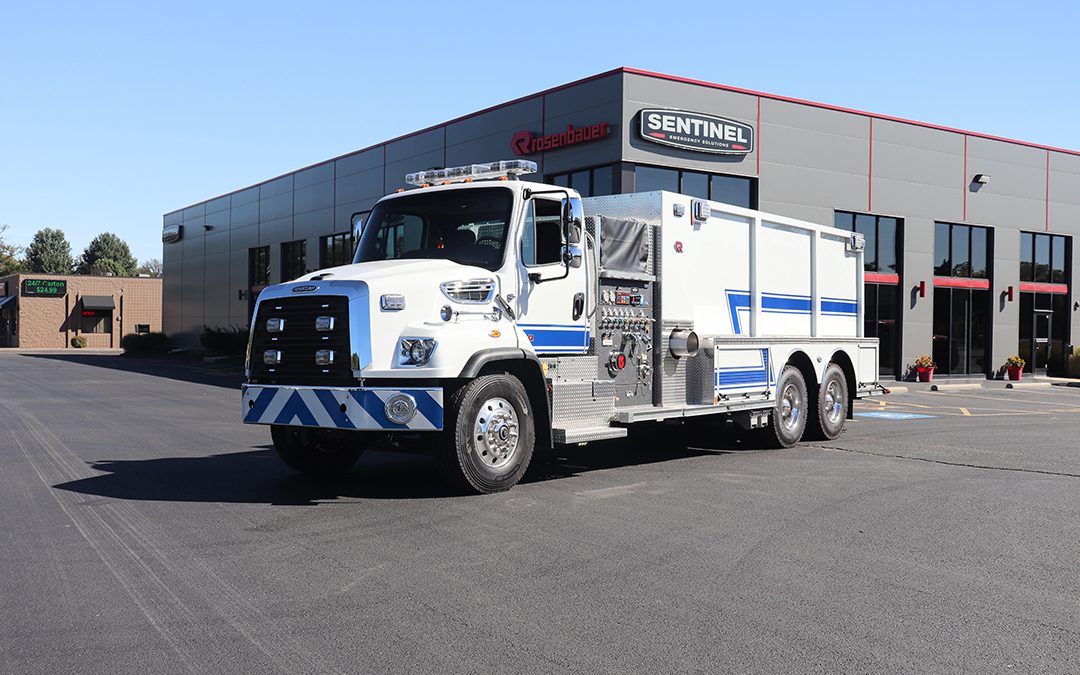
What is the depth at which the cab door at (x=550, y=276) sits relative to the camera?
29.6ft

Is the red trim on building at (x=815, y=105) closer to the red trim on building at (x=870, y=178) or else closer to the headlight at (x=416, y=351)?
the red trim on building at (x=870, y=178)

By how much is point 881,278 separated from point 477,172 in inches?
862

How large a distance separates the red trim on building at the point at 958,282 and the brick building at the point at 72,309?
196 ft

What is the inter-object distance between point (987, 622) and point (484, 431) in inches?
179

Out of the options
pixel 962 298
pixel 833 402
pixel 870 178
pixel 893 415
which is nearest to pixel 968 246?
pixel 962 298

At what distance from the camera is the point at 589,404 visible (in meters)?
9.51

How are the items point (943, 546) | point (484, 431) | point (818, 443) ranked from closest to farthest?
point (943, 546) < point (484, 431) < point (818, 443)

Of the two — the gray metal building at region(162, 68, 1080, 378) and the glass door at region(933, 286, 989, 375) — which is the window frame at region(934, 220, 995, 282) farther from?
the glass door at region(933, 286, 989, 375)

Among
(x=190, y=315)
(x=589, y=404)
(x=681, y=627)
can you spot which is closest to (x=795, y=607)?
(x=681, y=627)

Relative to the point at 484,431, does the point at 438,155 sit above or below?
above

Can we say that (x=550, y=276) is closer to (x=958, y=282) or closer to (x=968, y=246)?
(x=958, y=282)

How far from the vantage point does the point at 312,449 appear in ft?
31.0

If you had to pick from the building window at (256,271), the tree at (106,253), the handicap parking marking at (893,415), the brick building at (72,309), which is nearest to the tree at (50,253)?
the tree at (106,253)

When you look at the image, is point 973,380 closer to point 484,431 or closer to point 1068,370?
point 1068,370
